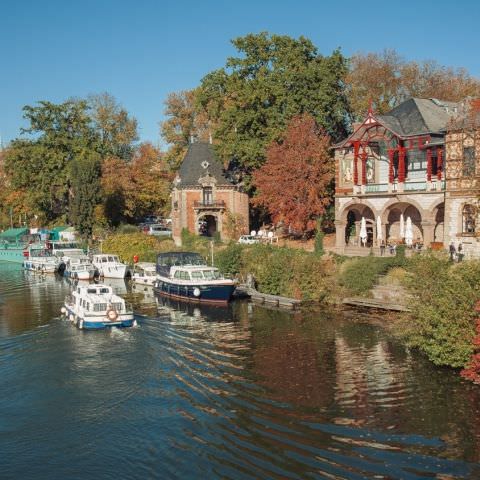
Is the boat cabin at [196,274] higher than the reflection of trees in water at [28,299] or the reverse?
higher

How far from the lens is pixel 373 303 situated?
39.8 meters

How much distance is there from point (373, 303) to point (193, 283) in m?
13.8

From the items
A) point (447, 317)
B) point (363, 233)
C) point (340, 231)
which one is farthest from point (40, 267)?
point (447, 317)

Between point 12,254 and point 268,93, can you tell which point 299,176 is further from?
point 12,254

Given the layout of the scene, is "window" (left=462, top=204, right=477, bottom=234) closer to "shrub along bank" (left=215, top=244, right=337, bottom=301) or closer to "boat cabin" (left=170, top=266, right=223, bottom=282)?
"shrub along bank" (left=215, top=244, right=337, bottom=301)

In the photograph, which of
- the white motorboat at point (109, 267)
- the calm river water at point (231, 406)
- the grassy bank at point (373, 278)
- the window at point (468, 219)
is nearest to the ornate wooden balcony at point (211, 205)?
the grassy bank at point (373, 278)

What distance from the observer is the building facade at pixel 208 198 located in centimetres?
6931

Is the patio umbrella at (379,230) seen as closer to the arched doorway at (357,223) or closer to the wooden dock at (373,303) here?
the arched doorway at (357,223)

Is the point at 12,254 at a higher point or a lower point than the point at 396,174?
lower

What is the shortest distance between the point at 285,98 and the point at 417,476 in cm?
4700

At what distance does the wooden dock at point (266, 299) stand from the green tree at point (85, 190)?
39397 mm

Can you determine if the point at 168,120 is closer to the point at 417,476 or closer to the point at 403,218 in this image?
the point at 403,218

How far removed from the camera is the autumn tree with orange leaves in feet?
180

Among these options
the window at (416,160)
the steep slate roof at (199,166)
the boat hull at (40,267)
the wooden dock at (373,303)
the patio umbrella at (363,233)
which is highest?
the steep slate roof at (199,166)
